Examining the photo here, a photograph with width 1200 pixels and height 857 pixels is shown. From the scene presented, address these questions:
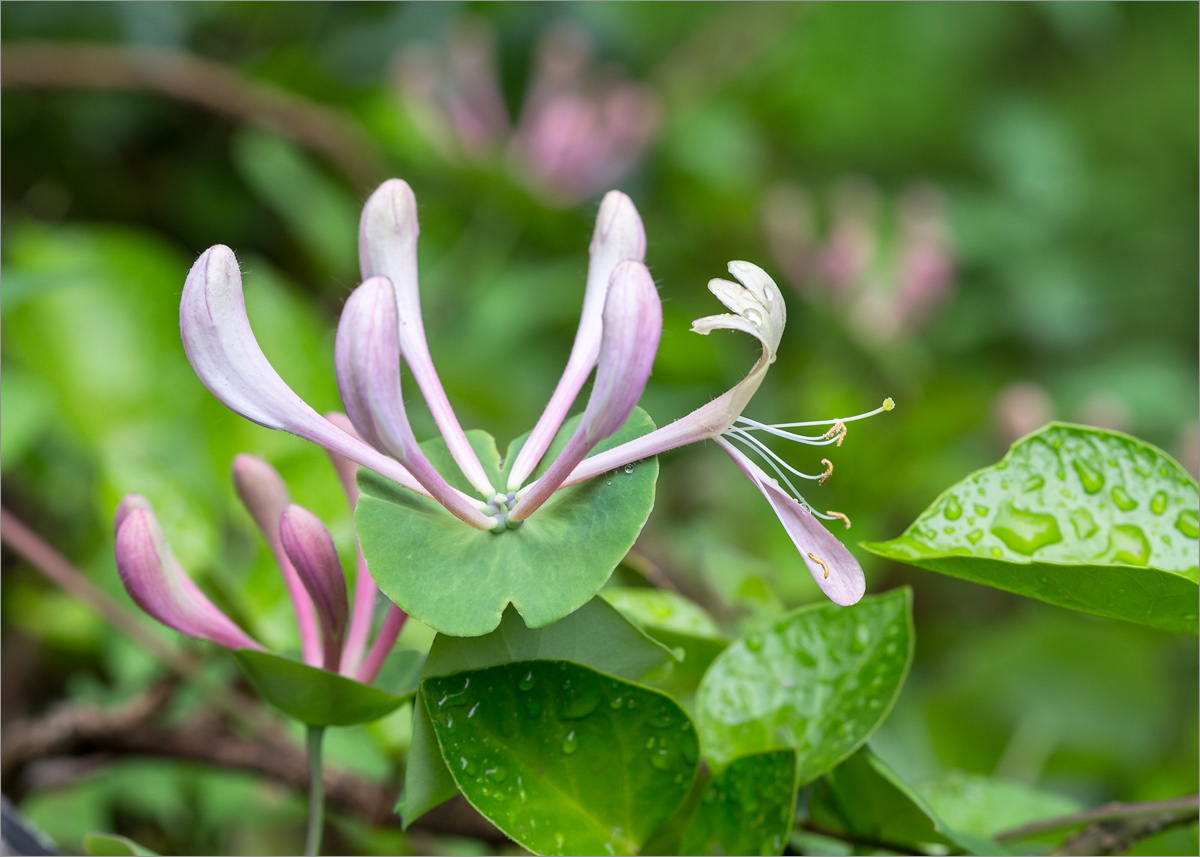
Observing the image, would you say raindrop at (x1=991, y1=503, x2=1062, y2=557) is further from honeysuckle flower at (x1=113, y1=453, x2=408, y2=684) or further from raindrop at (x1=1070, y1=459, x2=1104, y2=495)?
honeysuckle flower at (x1=113, y1=453, x2=408, y2=684)

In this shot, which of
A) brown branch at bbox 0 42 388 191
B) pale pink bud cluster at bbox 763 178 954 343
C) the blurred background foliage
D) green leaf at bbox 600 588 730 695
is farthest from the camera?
pale pink bud cluster at bbox 763 178 954 343

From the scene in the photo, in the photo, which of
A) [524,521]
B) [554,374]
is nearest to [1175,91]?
[554,374]

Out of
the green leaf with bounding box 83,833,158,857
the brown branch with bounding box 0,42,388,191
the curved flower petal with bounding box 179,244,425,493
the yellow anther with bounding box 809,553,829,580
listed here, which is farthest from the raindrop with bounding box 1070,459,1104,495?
the brown branch with bounding box 0,42,388,191

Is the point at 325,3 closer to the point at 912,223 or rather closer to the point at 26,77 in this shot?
the point at 26,77

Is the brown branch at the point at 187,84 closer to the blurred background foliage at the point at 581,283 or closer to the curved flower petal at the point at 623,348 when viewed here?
the blurred background foliage at the point at 581,283

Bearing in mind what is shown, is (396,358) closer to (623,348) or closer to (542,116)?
(623,348)

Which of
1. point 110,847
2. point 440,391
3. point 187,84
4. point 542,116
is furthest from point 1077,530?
point 542,116
